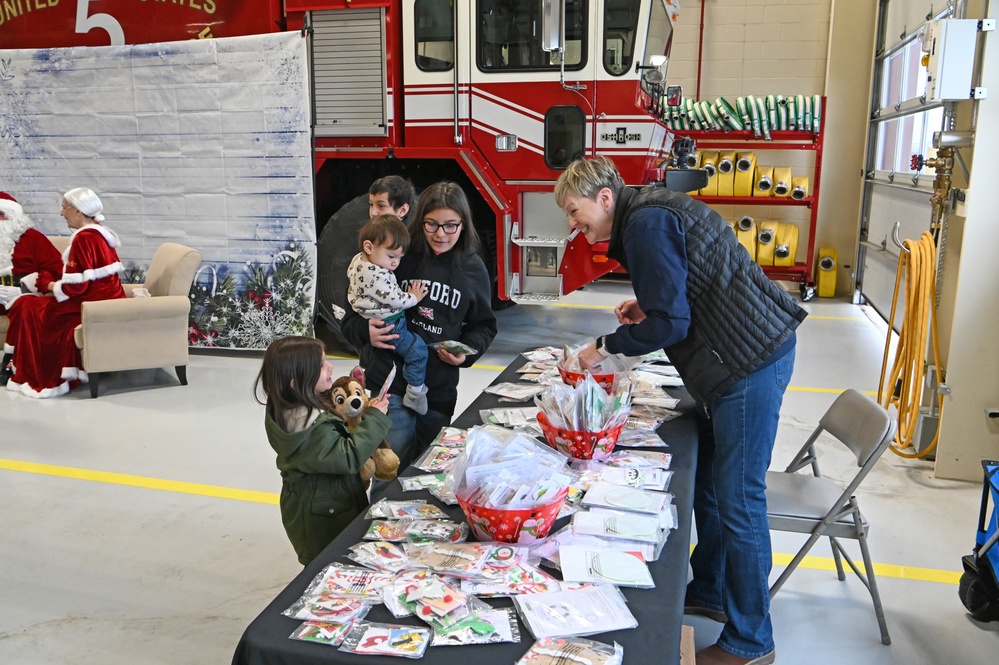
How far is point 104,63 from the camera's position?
6.32 m

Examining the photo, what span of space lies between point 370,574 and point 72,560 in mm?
2274

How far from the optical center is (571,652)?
140 cm

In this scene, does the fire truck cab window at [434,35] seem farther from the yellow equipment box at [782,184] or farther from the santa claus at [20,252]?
the yellow equipment box at [782,184]

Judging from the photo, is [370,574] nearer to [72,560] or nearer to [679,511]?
[679,511]

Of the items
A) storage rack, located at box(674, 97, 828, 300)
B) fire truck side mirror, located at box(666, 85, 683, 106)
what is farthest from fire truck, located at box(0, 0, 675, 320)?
storage rack, located at box(674, 97, 828, 300)

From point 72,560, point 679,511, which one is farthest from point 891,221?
point 72,560

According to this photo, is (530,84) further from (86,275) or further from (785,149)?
(785,149)

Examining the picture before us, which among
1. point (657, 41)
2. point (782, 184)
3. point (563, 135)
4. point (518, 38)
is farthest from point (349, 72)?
point (782, 184)

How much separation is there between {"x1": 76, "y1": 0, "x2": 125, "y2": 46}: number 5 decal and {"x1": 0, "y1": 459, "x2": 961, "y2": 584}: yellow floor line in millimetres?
3561

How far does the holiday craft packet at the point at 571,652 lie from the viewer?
1.38 meters

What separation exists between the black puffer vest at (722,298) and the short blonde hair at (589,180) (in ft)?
0.17

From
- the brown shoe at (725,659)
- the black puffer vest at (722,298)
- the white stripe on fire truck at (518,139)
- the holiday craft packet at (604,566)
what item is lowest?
the brown shoe at (725,659)

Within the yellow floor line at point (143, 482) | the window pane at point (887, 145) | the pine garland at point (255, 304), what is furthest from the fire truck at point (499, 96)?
the window pane at point (887, 145)

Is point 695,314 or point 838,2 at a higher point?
point 838,2
